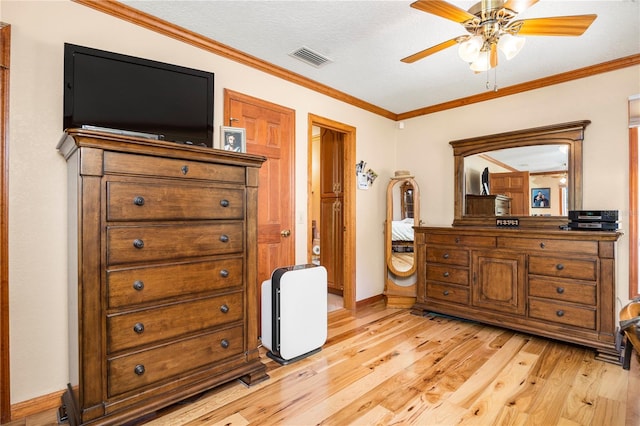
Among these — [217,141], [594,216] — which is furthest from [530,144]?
[217,141]

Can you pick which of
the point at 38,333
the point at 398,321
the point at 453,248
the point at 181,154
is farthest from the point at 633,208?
the point at 38,333

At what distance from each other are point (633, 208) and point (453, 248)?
1.48 meters

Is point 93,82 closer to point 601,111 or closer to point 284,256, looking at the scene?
point 284,256

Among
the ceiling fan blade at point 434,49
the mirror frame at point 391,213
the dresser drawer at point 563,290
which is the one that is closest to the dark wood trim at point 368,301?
the mirror frame at point 391,213

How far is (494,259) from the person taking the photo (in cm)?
309

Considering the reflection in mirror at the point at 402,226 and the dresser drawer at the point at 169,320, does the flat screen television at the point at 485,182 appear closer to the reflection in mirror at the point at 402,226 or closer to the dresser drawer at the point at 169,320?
the reflection in mirror at the point at 402,226

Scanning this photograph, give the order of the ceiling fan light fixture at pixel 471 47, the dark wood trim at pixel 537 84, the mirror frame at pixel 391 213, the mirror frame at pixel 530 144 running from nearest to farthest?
the ceiling fan light fixture at pixel 471 47
the dark wood trim at pixel 537 84
the mirror frame at pixel 530 144
the mirror frame at pixel 391 213

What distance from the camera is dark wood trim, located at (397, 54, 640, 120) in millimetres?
2822

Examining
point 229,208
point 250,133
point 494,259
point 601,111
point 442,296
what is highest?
point 601,111

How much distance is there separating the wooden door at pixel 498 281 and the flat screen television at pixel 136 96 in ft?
8.91

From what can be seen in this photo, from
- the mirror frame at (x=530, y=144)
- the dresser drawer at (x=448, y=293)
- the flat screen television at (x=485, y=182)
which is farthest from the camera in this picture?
the flat screen television at (x=485, y=182)

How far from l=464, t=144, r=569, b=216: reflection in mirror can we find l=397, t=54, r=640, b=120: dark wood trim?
23.9 inches

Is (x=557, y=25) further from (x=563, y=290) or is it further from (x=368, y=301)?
(x=368, y=301)

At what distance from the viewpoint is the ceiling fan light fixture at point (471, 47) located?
1.88 m
